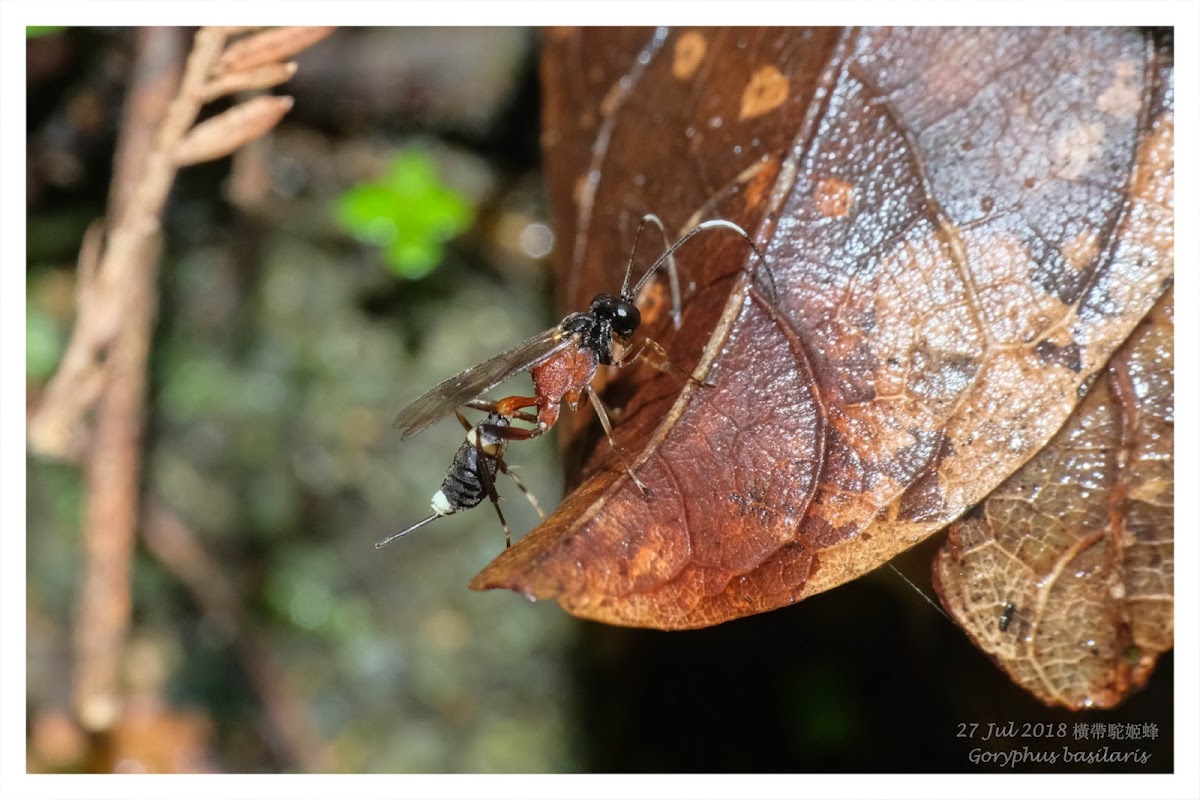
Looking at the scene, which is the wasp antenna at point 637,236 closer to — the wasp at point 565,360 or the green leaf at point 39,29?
the wasp at point 565,360

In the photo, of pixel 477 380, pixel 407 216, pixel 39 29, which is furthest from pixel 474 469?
pixel 39 29

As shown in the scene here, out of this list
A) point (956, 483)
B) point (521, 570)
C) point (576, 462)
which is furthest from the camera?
point (576, 462)

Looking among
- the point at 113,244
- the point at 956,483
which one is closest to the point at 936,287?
the point at 956,483

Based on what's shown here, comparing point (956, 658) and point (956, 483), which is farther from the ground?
point (956, 483)

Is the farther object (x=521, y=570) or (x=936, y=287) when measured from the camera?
(x=936, y=287)

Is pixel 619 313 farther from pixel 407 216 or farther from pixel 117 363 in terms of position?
pixel 117 363

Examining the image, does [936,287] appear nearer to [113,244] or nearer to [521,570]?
[521,570]

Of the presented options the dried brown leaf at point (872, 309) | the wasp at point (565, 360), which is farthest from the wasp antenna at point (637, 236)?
the dried brown leaf at point (872, 309)
